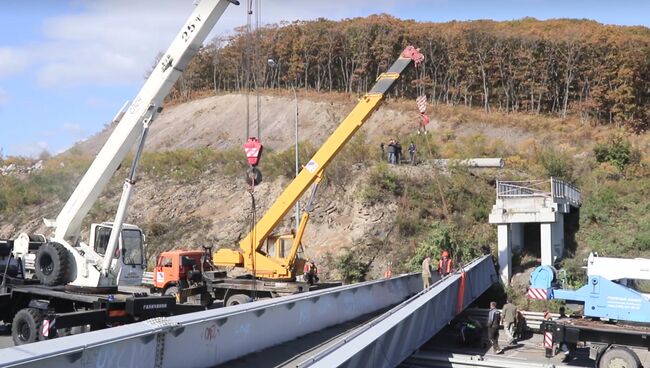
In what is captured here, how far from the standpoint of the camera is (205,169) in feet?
142

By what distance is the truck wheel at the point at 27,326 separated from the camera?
12914mm

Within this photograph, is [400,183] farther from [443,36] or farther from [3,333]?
[443,36]

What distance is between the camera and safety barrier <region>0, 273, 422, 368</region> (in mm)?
7027

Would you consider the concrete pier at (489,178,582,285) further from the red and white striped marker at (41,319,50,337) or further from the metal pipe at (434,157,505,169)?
the red and white striped marker at (41,319,50,337)

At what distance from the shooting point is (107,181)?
53.5ft

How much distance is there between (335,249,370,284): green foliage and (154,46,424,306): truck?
7.87 m

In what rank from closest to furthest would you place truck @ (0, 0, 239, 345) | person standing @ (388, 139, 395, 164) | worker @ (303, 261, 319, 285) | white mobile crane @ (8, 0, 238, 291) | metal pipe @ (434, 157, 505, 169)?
truck @ (0, 0, 239, 345) < white mobile crane @ (8, 0, 238, 291) < worker @ (303, 261, 319, 285) < person standing @ (388, 139, 395, 164) < metal pipe @ (434, 157, 505, 169)

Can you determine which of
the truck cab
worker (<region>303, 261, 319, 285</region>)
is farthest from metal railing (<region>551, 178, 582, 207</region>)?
the truck cab

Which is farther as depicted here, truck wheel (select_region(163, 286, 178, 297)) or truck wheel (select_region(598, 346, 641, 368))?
truck wheel (select_region(163, 286, 178, 297))

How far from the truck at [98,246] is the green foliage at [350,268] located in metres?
13.6

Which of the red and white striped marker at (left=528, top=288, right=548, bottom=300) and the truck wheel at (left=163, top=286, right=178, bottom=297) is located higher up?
the red and white striped marker at (left=528, top=288, right=548, bottom=300)

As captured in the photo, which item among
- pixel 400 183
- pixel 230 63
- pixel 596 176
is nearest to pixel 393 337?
pixel 400 183

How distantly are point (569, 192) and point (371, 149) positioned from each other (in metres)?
13.7

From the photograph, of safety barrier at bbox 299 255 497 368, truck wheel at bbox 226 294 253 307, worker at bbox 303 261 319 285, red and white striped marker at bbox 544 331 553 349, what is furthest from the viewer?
worker at bbox 303 261 319 285
